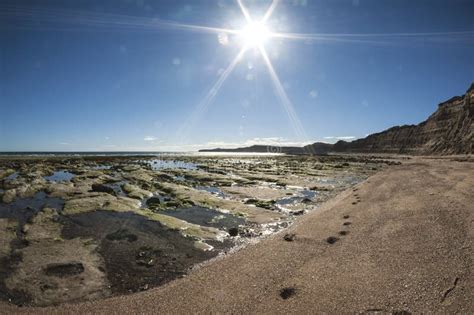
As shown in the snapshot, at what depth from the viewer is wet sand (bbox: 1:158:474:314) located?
6453mm

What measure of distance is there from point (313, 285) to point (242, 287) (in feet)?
6.55

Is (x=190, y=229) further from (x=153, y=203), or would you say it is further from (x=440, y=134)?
(x=440, y=134)

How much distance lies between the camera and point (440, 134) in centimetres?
9594

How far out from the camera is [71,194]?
982 inches

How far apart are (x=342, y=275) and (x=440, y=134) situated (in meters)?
112

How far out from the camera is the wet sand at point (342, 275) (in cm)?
645

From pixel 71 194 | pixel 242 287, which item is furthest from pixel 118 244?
pixel 71 194

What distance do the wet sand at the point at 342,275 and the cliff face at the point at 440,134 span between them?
7531 cm

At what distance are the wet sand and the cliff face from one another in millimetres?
75307

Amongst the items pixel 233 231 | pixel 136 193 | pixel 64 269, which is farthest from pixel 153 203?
pixel 64 269

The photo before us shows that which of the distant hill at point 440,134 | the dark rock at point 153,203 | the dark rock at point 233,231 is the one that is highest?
the distant hill at point 440,134

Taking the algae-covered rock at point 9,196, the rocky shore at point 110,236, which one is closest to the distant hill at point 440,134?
the rocky shore at point 110,236

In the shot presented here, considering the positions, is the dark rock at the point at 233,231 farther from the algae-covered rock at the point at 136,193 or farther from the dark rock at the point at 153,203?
the algae-covered rock at the point at 136,193

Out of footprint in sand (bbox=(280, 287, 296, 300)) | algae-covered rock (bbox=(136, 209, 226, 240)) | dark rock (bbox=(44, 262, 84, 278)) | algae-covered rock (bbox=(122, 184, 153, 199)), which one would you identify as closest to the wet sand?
footprint in sand (bbox=(280, 287, 296, 300))
